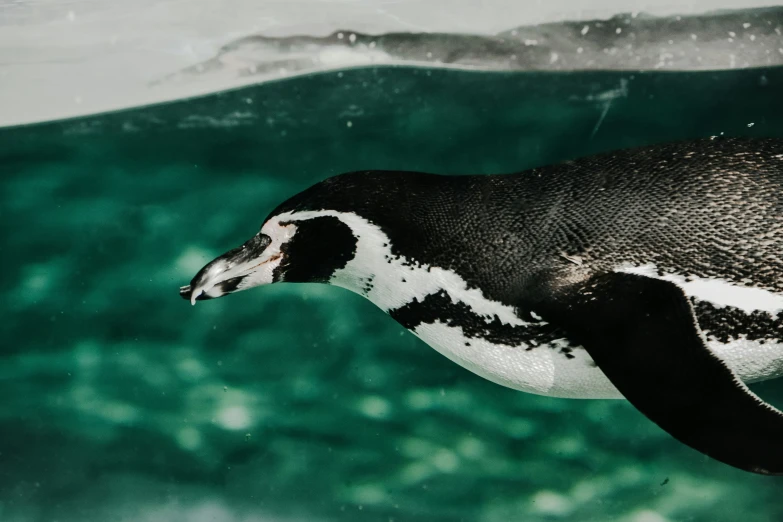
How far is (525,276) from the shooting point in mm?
1576

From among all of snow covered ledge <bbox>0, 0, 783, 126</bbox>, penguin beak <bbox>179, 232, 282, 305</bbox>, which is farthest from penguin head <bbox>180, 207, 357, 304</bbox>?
snow covered ledge <bbox>0, 0, 783, 126</bbox>

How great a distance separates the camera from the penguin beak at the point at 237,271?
1.74 m

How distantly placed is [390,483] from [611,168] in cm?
142

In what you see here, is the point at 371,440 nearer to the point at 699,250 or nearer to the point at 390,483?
the point at 390,483

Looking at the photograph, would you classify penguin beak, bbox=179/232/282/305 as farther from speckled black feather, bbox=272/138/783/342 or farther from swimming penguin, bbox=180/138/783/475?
speckled black feather, bbox=272/138/783/342

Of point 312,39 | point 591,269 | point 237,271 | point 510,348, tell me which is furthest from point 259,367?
point 591,269

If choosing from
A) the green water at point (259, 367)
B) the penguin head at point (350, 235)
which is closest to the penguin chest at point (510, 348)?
the penguin head at point (350, 235)

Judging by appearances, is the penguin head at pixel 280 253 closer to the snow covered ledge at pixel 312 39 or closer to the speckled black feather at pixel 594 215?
the speckled black feather at pixel 594 215

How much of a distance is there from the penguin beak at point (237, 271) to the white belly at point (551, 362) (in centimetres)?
36

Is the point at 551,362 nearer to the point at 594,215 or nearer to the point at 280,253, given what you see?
the point at 594,215

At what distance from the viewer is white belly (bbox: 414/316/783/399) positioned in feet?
5.05

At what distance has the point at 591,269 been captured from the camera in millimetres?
1527

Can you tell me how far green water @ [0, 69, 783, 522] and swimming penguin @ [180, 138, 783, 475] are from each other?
666mm

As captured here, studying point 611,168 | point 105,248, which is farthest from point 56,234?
point 611,168
